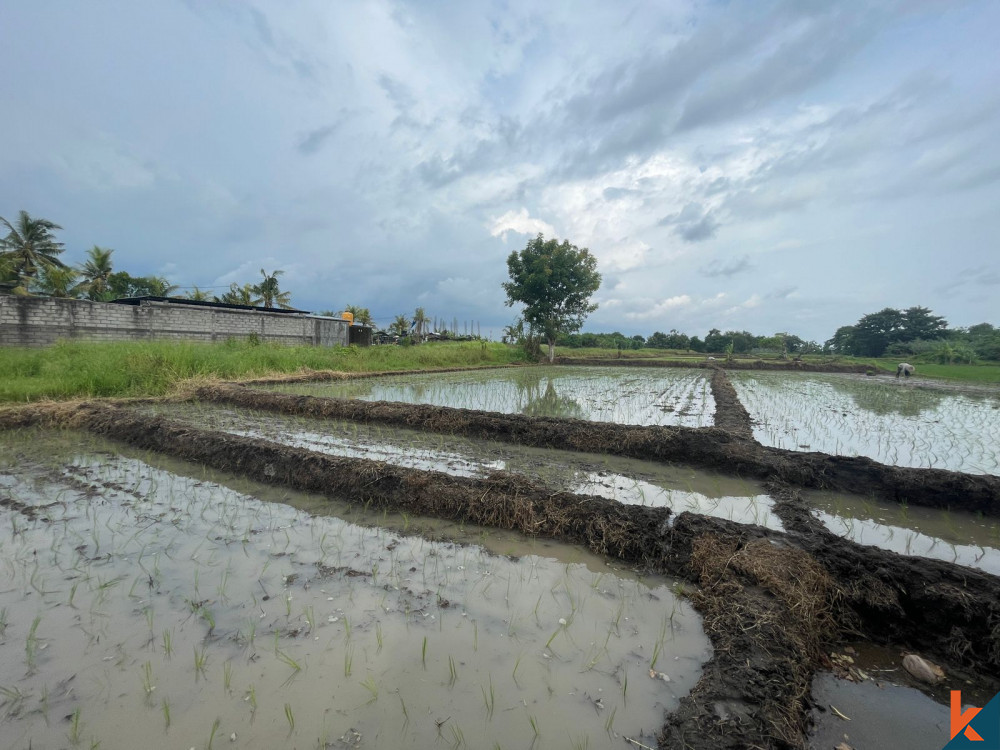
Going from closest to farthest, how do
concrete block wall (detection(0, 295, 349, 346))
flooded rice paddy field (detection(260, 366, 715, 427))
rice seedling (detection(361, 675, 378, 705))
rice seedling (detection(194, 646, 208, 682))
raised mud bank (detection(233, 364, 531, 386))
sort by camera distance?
1. rice seedling (detection(361, 675, 378, 705))
2. rice seedling (detection(194, 646, 208, 682))
3. flooded rice paddy field (detection(260, 366, 715, 427))
4. raised mud bank (detection(233, 364, 531, 386))
5. concrete block wall (detection(0, 295, 349, 346))

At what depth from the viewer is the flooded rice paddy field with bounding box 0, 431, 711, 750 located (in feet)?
6.58

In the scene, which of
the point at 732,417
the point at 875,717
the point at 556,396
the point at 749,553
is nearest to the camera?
the point at 875,717

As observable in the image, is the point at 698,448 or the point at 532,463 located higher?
the point at 698,448

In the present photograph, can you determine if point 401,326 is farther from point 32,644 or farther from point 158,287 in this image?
point 32,644

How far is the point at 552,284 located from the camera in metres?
27.9

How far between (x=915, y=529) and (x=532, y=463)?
4.08m

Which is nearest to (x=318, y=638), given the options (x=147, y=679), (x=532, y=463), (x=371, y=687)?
(x=371, y=687)

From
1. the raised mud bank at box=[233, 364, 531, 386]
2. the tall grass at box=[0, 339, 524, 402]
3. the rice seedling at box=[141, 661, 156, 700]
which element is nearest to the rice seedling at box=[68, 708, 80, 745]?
the rice seedling at box=[141, 661, 156, 700]

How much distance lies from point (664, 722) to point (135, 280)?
44.1 metres

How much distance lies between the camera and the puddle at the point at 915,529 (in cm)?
384

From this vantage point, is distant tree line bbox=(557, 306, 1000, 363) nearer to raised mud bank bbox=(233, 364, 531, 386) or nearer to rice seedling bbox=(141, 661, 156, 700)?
raised mud bank bbox=(233, 364, 531, 386)

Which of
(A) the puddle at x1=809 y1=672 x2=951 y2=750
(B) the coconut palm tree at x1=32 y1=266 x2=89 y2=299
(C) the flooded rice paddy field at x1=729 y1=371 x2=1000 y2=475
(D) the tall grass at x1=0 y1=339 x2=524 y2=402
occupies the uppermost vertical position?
(B) the coconut palm tree at x1=32 y1=266 x2=89 y2=299

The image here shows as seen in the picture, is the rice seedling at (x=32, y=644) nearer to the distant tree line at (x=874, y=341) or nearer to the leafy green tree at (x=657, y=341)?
the distant tree line at (x=874, y=341)

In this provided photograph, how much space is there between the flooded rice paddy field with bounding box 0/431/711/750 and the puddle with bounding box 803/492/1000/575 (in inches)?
92.8
